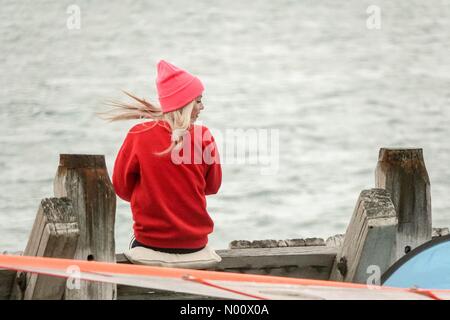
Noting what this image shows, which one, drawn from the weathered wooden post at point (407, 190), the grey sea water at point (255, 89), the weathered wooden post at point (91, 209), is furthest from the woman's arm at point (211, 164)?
the grey sea water at point (255, 89)

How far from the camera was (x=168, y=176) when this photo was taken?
16.9ft

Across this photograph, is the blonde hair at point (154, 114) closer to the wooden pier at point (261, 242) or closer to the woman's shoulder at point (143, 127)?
the woman's shoulder at point (143, 127)

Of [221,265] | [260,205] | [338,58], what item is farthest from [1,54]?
[221,265]

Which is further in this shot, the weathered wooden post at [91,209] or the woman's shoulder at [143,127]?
the woman's shoulder at [143,127]

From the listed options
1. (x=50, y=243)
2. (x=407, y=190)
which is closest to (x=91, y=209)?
(x=50, y=243)

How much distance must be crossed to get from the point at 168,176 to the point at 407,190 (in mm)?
1103

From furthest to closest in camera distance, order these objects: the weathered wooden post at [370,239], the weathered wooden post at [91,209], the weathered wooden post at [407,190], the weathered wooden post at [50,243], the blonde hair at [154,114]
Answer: the weathered wooden post at [407,190], the weathered wooden post at [370,239], the blonde hair at [154,114], the weathered wooden post at [91,209], the weathered wooden post at [50,243]

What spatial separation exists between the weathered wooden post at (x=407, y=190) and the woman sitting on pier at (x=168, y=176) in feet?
2.75

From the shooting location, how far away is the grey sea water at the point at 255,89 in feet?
53.8

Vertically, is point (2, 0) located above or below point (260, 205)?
above

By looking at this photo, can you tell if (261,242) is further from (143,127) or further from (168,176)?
(143,127)
